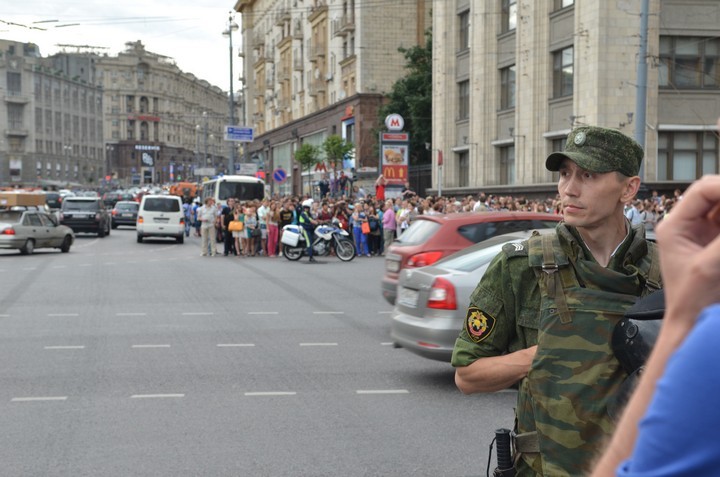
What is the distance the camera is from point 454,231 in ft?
44.2

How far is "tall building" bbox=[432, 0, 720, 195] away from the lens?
31031mm

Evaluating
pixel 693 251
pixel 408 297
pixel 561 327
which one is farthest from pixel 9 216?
pixel 693 251

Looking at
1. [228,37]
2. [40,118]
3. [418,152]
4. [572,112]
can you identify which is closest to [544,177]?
[572,112]

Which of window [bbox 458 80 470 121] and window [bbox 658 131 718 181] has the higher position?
window [bbox 458 80 470 121]

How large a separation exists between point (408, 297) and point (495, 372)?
6.84 m

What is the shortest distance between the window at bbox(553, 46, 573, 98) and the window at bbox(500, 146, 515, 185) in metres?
4.45

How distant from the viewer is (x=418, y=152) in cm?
5522

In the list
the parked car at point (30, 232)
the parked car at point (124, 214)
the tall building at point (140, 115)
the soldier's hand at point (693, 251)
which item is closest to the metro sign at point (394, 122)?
the parked car at point (30, 232)

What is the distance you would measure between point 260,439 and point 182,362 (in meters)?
3.54

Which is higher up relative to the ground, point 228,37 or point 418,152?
point 228,37

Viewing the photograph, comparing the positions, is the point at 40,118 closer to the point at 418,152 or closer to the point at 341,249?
the point at 418,152

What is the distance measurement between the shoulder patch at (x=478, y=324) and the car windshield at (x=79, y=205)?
40353 mm

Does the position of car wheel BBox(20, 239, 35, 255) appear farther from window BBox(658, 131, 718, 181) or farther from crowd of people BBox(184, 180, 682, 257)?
window BBox(658, 131, 718, 181)

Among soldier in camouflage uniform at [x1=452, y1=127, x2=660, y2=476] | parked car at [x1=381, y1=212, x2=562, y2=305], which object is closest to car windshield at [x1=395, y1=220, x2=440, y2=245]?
parked car at [x1=381, y1=212, x2=562, y2=305]
